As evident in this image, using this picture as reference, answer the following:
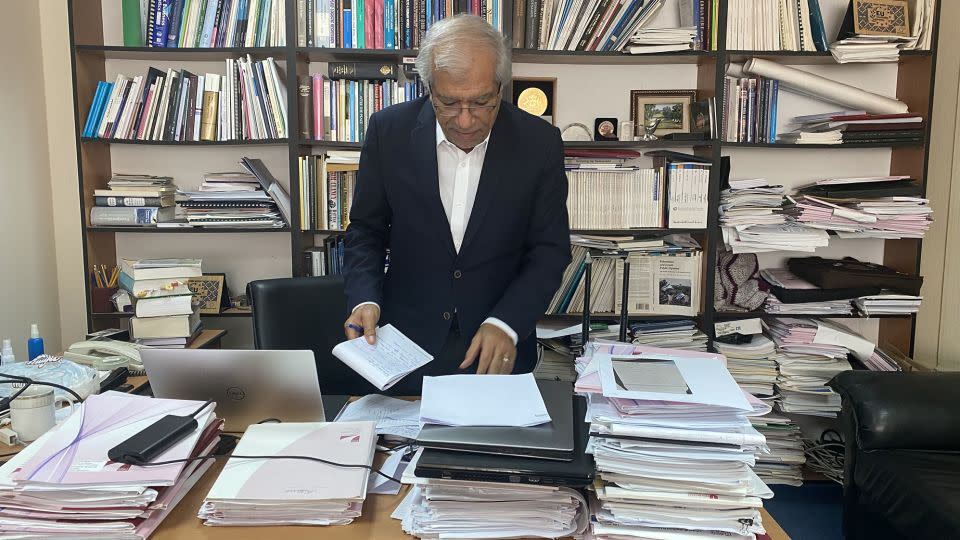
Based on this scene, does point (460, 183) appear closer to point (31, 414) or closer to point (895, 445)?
point (31, 414)

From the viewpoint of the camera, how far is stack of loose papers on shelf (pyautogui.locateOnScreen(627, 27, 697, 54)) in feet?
9.16

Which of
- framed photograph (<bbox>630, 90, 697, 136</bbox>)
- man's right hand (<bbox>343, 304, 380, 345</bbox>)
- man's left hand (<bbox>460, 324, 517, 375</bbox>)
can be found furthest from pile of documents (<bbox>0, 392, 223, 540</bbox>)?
framed photograph (<bbox>630, 90, 697, 136</bbox>)

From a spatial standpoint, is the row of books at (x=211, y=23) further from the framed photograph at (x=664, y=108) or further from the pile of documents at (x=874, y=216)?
the pile of documents at (x=874, y=216)

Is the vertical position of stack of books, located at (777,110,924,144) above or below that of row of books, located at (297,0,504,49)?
below

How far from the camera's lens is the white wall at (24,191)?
2686 mm

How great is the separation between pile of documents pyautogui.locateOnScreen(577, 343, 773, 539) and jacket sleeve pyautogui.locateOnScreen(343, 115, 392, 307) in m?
0.94

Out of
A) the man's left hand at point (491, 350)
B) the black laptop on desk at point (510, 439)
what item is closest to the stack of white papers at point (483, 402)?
the black laptop on desk at point (510, 439)

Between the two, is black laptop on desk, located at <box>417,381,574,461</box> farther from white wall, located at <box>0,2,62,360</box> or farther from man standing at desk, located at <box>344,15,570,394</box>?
white wall, located at <box>0,2,62,360</box>

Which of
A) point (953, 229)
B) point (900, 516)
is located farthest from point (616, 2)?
point (900, 516)

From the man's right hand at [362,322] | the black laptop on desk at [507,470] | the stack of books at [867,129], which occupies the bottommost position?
the black laptop on desk at [507,470]

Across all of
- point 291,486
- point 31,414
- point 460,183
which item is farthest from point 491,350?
point 31,414

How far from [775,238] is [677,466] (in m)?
2.12

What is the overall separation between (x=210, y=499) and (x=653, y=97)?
259 centimetres

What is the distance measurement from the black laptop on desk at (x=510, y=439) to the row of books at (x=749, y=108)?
2.25m
